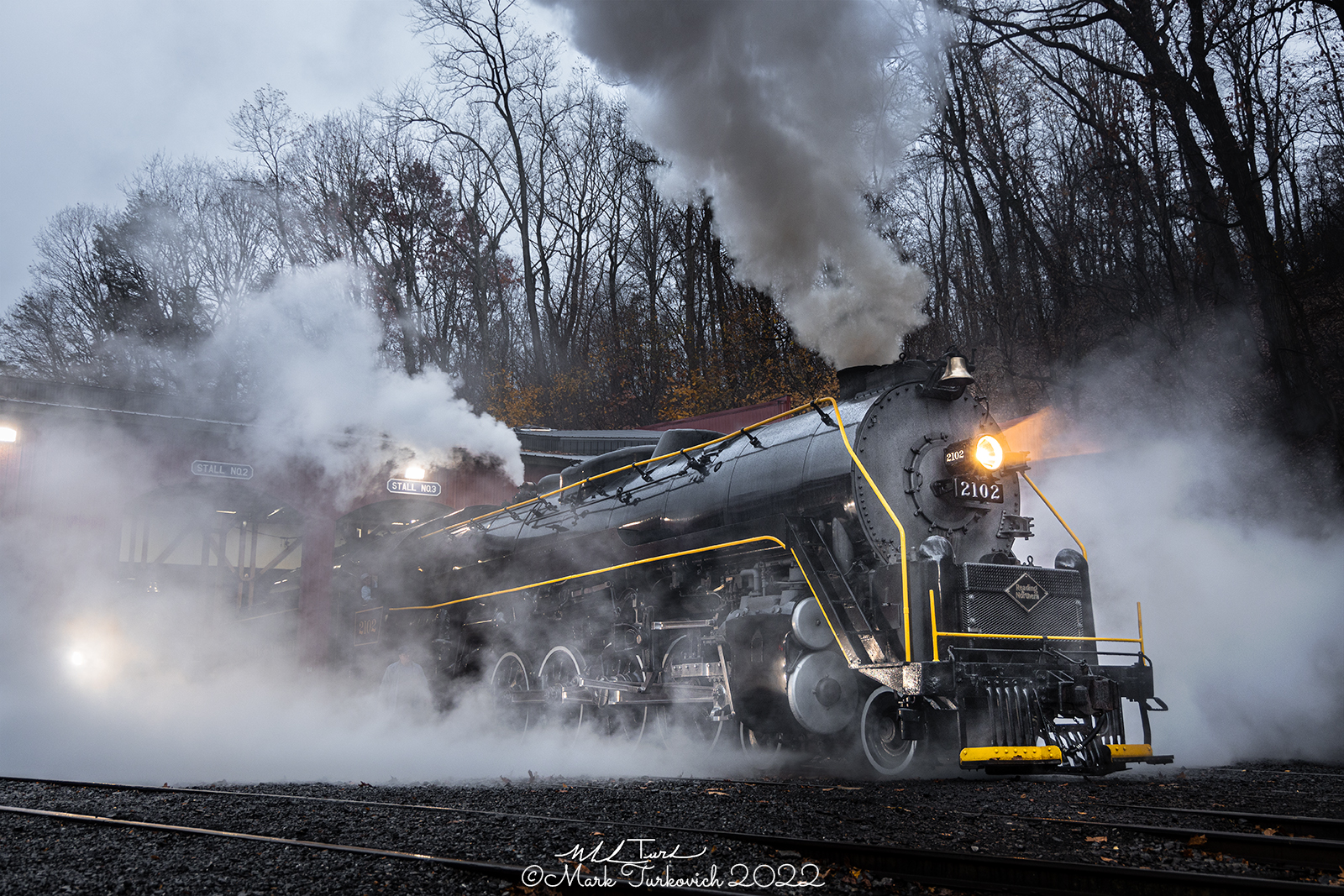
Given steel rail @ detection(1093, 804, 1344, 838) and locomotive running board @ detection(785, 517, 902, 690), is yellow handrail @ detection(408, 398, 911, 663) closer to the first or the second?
locomotive running board @ detection(785, 517, 902, 690)

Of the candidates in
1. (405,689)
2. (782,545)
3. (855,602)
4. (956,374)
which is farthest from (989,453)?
(405,689)

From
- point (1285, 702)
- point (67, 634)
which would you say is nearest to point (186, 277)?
point (67, 634)

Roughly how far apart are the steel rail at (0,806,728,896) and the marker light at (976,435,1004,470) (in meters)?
4.59

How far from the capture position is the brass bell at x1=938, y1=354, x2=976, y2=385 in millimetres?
7262

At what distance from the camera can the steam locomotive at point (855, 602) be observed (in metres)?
6.23

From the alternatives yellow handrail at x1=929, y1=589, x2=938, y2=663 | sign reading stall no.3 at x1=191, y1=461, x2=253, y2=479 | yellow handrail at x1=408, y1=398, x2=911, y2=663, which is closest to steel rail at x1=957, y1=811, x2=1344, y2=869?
yellow handrail at x1=929, y1=589, x2=938, y2=663

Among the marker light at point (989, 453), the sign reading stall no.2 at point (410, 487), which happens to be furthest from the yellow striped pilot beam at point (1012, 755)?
the sign reading stall no.2 at point (410, 487)

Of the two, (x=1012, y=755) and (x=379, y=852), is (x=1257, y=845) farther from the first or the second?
(x=379, y=852)

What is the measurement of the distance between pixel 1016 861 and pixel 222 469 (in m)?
14.4

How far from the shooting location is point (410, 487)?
1642cm

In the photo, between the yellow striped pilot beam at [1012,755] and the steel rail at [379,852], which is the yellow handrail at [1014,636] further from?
the steel rail at [379,852]

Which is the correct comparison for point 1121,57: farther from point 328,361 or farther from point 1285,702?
point 328,361

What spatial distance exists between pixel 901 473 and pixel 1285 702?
5858mm

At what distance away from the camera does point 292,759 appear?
379 inches
